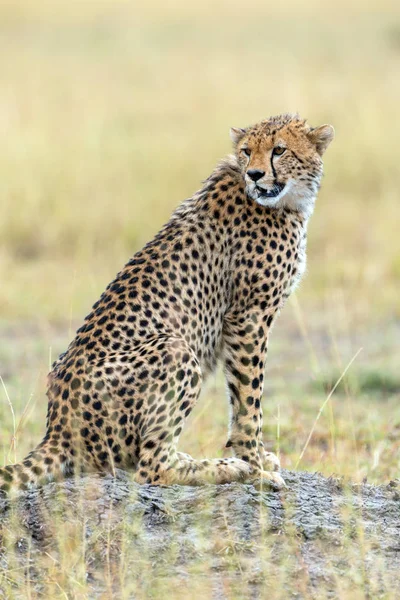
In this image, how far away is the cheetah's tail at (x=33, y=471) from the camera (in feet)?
11.8

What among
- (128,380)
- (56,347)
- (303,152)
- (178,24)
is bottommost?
(56,347)

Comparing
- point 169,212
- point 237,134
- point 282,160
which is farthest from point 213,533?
point 169,212

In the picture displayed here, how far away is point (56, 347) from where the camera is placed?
281 inches

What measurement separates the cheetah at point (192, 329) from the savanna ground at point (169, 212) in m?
0.33

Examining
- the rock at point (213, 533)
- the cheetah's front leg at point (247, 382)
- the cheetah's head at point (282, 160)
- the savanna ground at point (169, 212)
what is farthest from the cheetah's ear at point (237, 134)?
the rock at point (213, 533)

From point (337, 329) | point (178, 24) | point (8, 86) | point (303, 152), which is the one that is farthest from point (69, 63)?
point (303, 152)

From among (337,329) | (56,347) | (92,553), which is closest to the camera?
(92,553)

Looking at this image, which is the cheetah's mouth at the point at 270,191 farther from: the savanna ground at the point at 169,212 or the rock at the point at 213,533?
the rock at the point at 213,533

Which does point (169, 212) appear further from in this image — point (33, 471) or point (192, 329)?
point (33, 471)

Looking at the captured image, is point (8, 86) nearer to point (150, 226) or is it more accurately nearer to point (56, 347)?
point (150, 226)

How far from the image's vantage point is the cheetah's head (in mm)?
4176

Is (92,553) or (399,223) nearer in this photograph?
(92,553)

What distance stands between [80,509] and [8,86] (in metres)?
11.5

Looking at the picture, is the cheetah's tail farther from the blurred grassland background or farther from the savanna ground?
the blurred grassland background
